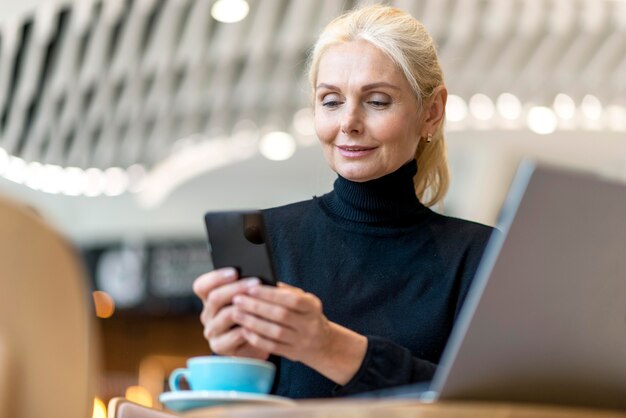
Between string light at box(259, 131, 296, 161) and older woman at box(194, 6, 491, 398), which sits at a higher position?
string light at box(259, 131, 296, 161)

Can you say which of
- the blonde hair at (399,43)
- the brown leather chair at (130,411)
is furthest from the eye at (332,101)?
the brown leather chair at (130,411)

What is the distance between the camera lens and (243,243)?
1.54 meters

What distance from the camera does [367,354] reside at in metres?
1.58

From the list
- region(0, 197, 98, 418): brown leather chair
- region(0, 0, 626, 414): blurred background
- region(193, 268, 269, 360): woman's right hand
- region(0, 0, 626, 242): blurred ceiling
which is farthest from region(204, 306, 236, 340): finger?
region(0, 0, 626, 414): blurred background

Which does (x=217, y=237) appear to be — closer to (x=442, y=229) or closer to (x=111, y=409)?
(x=111, y=409)

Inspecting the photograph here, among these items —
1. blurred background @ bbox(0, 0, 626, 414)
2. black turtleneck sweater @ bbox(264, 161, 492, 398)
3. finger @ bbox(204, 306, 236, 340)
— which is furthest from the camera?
blurred background @ bbox(0, 0, 626, 414)

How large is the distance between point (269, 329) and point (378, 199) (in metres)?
0.83

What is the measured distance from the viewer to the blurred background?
659 cm

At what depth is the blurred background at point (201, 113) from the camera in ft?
21.6

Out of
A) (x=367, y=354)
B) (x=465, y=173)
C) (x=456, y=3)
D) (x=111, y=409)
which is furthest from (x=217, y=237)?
(x=465, y=173)

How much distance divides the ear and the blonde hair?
0.6 inches

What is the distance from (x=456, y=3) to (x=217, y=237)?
16.6ft

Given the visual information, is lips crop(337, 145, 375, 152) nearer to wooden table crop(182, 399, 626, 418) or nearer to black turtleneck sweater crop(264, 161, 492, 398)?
black turtleneck sweater crop(264, 161, 492, 398)

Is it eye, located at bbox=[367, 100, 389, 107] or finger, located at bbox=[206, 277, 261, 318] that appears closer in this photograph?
finger, located at bbox=[206, 277, 261, 318]
